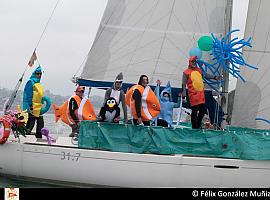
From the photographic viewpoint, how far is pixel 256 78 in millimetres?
9359

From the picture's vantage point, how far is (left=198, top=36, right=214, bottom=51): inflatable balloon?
949cm

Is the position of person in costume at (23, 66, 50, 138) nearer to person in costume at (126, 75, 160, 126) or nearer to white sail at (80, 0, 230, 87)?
white sail at (80, 0, 230, 87)

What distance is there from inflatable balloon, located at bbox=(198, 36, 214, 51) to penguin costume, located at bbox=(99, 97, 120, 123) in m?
2.28

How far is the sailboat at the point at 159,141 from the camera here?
25.1ft

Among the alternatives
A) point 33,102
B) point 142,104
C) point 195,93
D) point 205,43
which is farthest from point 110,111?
point 205,43

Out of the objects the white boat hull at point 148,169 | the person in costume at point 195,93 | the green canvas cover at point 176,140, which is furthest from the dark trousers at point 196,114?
the white boat hull at point 148,169

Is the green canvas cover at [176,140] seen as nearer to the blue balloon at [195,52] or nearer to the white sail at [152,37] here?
the blue balloon at [195,52]

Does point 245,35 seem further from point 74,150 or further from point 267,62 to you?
point 74,150

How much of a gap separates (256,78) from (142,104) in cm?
245

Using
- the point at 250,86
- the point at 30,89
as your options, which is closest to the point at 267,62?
the point at 250,86

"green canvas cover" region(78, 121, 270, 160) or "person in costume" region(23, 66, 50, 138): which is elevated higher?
"person in costume" region(23, 66, 50, 138)

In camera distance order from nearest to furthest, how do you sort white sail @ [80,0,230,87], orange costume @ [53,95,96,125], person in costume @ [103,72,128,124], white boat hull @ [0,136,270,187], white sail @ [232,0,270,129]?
white boat hull @ [0,136,270,187] → person in costume @ [103,72,128,124] → white sail @ [232,0,270,129] → orange costume @ [53,95,96,125] → white sail @ [80,0,230,87]
